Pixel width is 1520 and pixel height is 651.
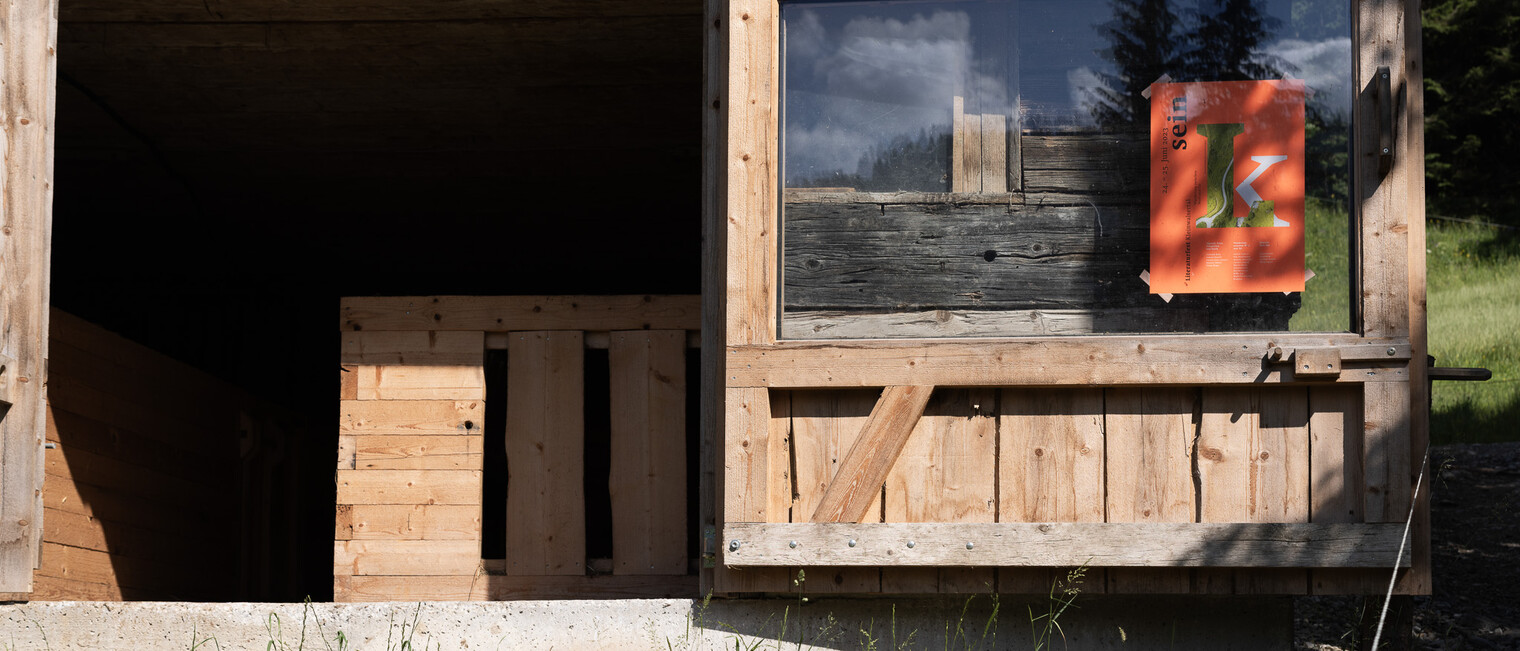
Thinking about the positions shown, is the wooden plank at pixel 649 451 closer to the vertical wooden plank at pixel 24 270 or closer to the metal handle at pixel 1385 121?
the vertical wooden plank at pixel 24 270

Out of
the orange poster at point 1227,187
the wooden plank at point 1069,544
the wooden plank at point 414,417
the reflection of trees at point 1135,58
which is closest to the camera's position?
the wooden plank at point 1069,544

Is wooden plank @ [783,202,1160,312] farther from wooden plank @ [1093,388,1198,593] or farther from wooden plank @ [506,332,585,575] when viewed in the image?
wooden plank @ [506,332,585,575]

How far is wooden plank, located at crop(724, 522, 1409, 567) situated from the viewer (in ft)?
13.3

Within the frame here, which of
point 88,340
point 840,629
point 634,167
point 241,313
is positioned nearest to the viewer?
point 840,629

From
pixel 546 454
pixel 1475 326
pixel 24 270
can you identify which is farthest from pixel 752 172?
pixel 1475 326

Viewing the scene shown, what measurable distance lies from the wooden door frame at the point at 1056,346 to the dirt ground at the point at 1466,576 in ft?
2.53

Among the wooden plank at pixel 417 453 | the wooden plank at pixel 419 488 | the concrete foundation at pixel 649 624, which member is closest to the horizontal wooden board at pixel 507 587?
the wooden plank at pixel 419 488

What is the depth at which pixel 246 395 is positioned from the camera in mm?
8375

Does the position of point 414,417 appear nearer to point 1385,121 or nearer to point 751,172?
point 751,172

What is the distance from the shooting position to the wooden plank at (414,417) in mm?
5598

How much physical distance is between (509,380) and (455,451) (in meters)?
0.39

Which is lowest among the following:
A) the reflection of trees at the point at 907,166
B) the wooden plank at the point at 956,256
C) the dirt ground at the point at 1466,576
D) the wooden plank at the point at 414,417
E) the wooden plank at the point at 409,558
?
the dirt ground at the point at 1466,576

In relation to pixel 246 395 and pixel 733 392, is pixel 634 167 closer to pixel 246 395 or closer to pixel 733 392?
pixel 246 395

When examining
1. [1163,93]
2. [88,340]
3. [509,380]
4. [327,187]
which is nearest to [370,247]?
[327,187]
